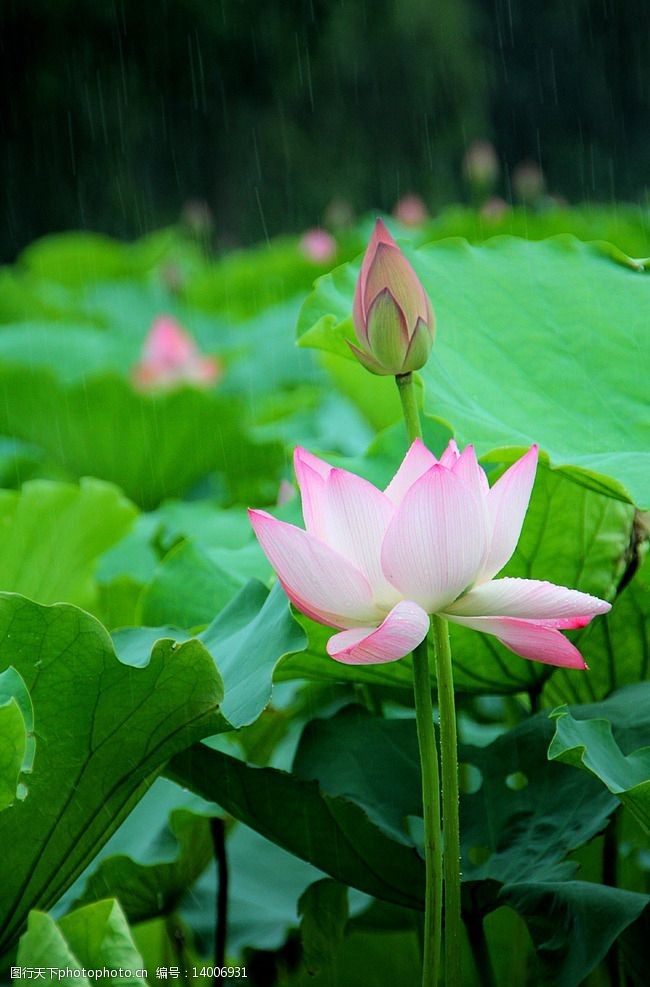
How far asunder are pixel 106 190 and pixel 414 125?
4.76 m

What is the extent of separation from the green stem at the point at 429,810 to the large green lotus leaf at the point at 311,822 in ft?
0.34

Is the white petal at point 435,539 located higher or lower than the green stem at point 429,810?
higher

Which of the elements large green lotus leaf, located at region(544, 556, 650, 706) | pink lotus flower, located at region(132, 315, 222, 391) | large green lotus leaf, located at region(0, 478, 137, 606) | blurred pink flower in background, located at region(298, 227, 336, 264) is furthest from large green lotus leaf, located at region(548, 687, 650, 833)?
blurred pink flower in background, located at region(298, 227, 336, 264)

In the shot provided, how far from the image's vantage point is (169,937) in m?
0.82

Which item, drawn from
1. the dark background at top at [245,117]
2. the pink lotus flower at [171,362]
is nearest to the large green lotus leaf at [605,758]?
the pink lotus flower at [171,362]

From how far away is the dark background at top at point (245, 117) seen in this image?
10.9 m

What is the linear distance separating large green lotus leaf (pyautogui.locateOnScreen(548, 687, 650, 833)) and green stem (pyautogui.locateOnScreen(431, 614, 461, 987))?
0.16 feet

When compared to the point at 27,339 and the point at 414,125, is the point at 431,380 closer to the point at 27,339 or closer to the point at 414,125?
the point at 27,339

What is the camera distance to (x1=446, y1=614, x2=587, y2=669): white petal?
51 cm

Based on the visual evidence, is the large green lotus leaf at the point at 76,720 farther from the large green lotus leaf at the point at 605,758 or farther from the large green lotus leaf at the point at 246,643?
the large green lotus leaf at the point at 605,758

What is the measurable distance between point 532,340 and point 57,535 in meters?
0.42

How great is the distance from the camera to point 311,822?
0.64 meters

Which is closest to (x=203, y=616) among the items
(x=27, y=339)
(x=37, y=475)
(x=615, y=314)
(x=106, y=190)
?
(x=615, y=314)

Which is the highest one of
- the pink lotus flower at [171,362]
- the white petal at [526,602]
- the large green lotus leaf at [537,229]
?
the white petal at [526,602]
